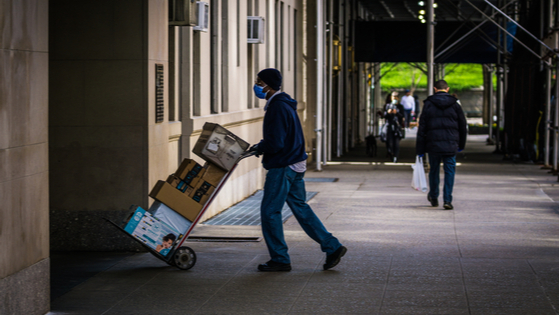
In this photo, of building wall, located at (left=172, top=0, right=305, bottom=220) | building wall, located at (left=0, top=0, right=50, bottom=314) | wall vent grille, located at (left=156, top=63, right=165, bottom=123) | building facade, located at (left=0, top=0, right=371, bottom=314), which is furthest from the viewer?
building wall, located at (left=172, top=0, right=305, bottom=220)

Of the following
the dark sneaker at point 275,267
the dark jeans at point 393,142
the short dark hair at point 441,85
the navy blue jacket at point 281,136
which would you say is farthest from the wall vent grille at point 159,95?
the dark jeans at point 393,142

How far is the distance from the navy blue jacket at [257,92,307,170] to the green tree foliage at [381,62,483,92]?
47.1 metres

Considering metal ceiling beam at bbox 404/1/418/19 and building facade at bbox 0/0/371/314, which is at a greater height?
metal ceiling beam at bbox 404/1/418/19

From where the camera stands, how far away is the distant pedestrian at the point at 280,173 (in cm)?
696

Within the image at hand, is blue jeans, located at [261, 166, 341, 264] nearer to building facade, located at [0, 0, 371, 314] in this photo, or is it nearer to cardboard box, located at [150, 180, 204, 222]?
cardboard box, located at [150, 180, 204, 222]

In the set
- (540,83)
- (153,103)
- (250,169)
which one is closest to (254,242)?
(153,103)

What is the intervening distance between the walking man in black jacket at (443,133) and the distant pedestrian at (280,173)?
4.65 m

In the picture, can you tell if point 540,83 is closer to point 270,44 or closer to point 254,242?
point 270,44

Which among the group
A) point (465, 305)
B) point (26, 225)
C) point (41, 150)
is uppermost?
point (41, 150)

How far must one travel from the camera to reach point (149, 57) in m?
7.89

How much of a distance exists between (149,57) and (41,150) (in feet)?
8.69

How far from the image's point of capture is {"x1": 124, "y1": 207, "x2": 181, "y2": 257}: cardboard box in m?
6.76

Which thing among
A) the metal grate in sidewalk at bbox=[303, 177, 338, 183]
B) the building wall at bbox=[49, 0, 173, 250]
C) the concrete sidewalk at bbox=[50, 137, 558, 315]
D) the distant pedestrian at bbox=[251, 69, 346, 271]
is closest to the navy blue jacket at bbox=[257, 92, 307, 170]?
the distant pedestrian at bbox=[251, 69, 346, 271]

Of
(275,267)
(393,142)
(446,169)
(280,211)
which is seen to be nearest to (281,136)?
(280,211)
